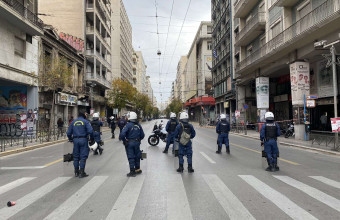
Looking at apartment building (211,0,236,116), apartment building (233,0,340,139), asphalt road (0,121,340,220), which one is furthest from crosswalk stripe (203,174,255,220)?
apartment building (211,0,236,116)

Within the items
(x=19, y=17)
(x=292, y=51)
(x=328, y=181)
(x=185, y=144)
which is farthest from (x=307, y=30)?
(x=19, y=17)

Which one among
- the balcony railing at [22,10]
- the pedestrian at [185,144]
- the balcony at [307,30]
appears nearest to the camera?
the pedestrian at [185,144]

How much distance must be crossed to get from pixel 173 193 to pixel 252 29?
75.0 feet

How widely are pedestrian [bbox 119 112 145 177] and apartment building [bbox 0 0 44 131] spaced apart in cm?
1373

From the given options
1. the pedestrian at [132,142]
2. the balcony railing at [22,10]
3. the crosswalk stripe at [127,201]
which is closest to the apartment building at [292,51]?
the pedestrian at [132,142]

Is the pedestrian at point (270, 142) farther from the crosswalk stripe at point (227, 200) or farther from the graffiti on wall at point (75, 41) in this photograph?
the graffiti on wall at point (75, 41)

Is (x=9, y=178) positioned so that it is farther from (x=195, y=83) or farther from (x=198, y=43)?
(x=195, y=83)

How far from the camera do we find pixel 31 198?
16.0 feet

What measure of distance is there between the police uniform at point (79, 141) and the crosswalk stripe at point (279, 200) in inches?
172

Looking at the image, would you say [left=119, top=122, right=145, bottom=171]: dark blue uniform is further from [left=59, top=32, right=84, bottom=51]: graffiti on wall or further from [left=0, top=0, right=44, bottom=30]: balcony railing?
[left=59, top=32, right=84, bottom=51]: graffiti on wall

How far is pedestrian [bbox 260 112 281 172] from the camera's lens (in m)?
7.38

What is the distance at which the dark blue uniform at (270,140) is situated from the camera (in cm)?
740

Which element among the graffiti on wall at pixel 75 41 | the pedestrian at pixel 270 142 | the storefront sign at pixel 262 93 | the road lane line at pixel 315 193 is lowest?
the road lane line at pixel 315 193

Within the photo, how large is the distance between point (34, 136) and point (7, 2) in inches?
355
